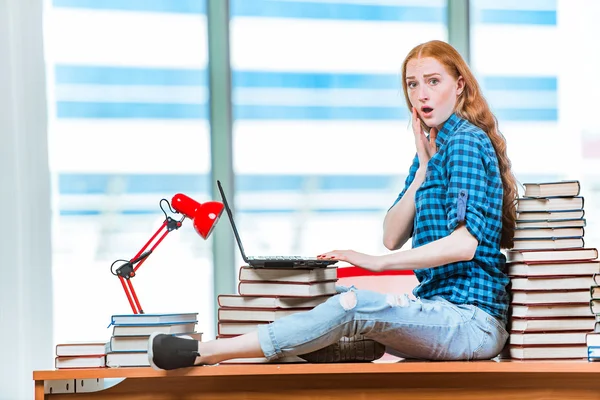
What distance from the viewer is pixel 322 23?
371cm

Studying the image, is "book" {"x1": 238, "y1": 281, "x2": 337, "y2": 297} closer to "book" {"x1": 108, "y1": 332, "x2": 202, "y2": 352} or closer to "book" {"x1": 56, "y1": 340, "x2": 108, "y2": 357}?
"book" {"x1": 108, "y1": 332, "x2": 202, "y2": 352}

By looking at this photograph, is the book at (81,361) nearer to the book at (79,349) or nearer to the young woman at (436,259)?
the book at (79,349)

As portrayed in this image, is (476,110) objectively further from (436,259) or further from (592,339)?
(592,339)

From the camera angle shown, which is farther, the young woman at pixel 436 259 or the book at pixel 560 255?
the book at pixel 560 255

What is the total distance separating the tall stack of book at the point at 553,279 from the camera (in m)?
1.85

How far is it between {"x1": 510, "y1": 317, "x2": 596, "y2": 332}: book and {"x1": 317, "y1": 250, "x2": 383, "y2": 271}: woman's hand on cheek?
0.39 metres

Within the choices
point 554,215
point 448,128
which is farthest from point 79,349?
point 554,215

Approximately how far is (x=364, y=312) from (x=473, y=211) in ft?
1.22

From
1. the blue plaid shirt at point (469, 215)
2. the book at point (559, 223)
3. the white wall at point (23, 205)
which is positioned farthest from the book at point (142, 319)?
the white wall at point (23, 205)

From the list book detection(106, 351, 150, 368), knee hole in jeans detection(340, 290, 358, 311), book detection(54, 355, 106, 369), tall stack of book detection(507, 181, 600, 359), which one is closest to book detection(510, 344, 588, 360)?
tall stack of book detection(507, 181, 600, 359)

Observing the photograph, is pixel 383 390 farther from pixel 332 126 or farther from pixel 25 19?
pixel 25 19

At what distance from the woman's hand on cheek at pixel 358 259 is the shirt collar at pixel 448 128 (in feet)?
1.36

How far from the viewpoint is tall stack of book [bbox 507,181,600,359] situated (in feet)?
6.06

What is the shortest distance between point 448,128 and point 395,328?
23.3 inches
